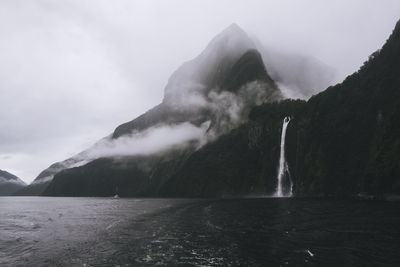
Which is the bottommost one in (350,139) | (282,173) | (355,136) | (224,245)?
(224,245)

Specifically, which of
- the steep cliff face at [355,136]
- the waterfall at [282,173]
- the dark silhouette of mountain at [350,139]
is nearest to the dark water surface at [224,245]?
the steep cliff face at [355,136]

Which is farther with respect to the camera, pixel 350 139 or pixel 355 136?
pixel 350 139

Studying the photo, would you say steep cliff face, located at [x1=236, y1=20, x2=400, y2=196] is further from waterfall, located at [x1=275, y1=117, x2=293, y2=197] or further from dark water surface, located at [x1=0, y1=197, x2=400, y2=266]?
dark water surface, located at [x1=0, y1=197, x2=400, y2=266]

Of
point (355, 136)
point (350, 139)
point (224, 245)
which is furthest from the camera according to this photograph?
point (350, 139)

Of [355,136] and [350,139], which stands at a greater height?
[355,136]

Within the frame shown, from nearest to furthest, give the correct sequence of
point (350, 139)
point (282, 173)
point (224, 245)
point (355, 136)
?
1. point (224, 245)
2. point (355, 136)
3. point (350, 139)
4. point (282, 173)

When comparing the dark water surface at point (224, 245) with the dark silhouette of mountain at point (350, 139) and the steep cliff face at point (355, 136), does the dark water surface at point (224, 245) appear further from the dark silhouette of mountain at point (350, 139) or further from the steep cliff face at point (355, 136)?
the dark silhouette of mountain at point (350, 139)

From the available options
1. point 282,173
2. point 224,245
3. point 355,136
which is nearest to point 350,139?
point 355,136

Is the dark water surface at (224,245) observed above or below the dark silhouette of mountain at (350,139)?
below

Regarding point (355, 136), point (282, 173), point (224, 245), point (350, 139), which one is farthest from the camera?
point (282, 173)

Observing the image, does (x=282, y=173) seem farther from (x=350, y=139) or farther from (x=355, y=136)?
(x=355, y=136)

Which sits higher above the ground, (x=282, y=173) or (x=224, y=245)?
(x=282, y=173)

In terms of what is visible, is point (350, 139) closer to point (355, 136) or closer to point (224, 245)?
point (355, 136)

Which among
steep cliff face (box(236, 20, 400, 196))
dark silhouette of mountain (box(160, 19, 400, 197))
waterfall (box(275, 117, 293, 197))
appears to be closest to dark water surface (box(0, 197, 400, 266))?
steep cliff face (box(236, 20, 400, 196))
